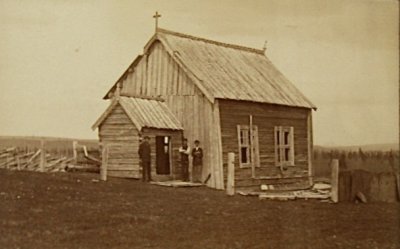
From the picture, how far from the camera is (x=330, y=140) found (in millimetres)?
5734

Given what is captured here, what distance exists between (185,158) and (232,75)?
3.24ft

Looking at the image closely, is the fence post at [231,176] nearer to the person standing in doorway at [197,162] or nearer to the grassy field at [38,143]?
the person standing in doorway at [197,162]

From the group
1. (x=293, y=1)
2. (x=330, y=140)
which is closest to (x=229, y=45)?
(x=293, y=1)

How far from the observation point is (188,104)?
695 cm

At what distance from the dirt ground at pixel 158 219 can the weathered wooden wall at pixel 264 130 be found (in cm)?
129

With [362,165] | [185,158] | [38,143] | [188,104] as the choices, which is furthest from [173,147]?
[38,143]

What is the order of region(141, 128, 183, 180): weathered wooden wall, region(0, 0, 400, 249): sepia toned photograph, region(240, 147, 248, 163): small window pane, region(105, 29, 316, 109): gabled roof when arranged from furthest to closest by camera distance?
region(240, 147, 248, 163): small window pane, region(141, 128, 183, 180): weathered wooden wall, region(105, 29, 316, 109): gabled roof, region(0, 0, 400, 249): sepia toned photograph

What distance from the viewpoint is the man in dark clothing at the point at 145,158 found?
657 cm

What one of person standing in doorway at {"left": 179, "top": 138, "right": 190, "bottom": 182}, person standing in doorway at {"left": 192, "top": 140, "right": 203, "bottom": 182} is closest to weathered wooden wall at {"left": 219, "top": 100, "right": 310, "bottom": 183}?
person standing in doorway at {"left": 192, "top": 140, "right": 203, "bottom": 182}

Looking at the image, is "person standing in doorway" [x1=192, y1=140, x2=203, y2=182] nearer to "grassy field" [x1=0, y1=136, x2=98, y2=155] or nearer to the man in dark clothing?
the man in dark clothing

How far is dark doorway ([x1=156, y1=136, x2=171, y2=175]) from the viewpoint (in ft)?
23.6

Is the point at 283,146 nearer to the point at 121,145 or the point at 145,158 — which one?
the point at 145,158

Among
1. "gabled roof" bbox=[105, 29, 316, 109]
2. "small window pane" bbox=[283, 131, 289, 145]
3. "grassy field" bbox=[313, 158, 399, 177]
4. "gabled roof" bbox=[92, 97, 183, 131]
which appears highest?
"gabled roof" bbox=[105, 29, 316, 109]

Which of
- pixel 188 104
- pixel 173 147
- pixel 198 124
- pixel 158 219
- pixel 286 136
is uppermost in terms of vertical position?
pixel 188 104
